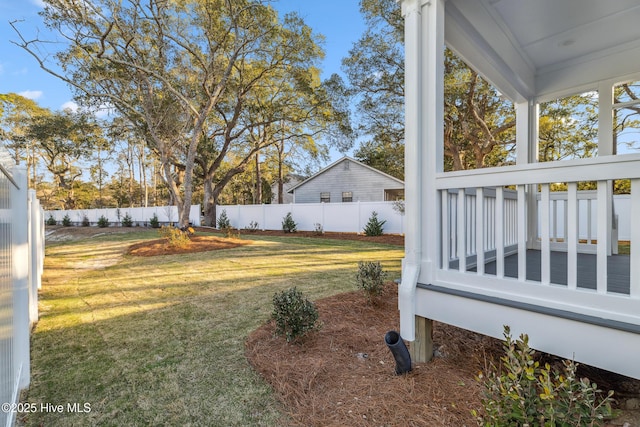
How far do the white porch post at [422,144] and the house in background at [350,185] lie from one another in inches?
601

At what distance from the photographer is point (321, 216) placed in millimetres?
14328

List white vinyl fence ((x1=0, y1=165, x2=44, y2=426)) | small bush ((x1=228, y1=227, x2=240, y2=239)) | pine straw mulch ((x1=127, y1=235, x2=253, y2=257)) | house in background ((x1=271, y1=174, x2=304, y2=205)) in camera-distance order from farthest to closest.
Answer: house in background ((x1=271, y1=174, x2=304, y2=205)) → small bush ((x1=228, y1=227, x2=240, y2=239)) → pine straw mulch ((x1=127, y1=235, x2=253, y2=257)) → white vinyl fence ((x1=0, y1=165, x2=44, y2=426))

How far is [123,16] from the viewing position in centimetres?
977

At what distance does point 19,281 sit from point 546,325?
11.7ft

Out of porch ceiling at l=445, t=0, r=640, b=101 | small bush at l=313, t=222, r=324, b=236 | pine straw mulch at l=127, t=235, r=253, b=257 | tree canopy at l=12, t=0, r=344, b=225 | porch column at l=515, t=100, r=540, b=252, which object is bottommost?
pine straw mulch at l=127, t=235, r=253, b=257

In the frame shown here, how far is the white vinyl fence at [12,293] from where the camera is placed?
5.46 ft

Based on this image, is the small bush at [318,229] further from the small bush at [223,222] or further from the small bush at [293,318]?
the small bush at [293,318]

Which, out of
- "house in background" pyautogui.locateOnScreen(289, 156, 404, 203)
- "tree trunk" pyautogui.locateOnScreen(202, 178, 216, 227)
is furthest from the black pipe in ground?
"tree trunk" pyautogui.locateOnScreen(202, 178, 216, 227)

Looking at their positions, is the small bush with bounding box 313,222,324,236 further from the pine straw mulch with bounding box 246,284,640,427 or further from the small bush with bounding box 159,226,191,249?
the pine straw mulch with bounding box 246,284,640,427

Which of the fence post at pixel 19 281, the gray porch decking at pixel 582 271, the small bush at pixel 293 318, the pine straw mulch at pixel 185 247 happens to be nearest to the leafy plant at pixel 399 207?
the pine straw mulch at pixel 185 247

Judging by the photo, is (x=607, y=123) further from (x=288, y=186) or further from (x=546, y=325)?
(x=288, y=186)

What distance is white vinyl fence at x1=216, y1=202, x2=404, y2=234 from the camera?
1250 centimetres

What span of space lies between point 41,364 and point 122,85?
1192 cm

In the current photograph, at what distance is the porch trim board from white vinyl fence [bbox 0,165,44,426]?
256cm
